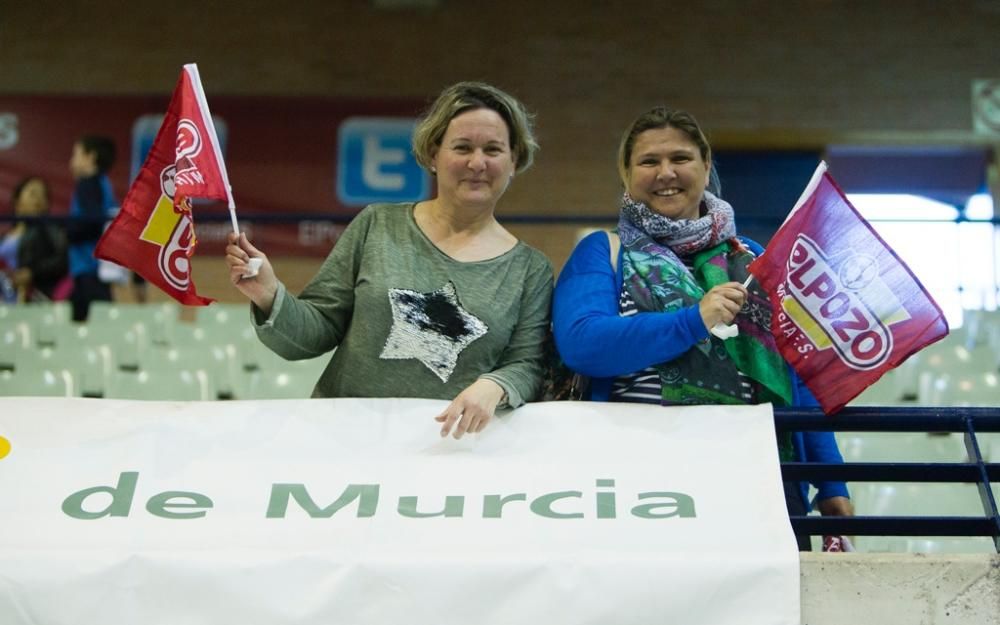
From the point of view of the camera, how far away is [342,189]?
30.7 ft

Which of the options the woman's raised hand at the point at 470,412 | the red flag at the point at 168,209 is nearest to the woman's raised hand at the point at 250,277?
the red flag at the point at 168,209

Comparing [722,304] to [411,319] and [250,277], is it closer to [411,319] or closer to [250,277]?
[411,319]

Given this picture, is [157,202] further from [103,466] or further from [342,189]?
[342,189]

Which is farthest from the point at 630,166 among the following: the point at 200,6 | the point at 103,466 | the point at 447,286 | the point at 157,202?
the point at 200,6

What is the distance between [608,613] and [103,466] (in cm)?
107

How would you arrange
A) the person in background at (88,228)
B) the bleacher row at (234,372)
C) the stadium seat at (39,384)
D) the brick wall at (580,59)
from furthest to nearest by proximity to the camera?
the brick wall at (580,59) < the person in background at (88,228) < the stadium seat at (39,384) < the bleacher row at (234,372)

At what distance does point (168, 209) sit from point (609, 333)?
1.07 m

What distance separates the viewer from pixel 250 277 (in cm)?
262

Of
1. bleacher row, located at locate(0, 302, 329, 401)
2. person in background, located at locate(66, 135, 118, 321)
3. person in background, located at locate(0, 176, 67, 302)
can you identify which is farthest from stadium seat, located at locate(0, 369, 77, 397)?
person in background, located at locate(0, 176, 67, 302)

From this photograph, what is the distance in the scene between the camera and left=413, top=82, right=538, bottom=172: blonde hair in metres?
2.91

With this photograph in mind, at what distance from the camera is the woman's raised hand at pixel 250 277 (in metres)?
2.59

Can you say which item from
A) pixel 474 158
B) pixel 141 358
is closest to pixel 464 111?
pixel 474 158

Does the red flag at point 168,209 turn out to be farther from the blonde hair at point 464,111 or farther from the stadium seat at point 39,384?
the stadium seat at point 39,384

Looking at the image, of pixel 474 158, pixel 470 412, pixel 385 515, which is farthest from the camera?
pixel 474 158
